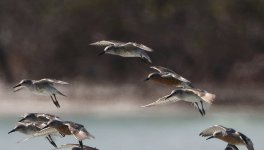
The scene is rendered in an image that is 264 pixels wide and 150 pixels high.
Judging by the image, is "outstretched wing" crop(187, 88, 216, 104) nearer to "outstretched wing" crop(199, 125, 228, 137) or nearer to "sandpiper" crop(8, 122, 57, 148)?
"outstretched wing" crop(199, 125, 228, 137)

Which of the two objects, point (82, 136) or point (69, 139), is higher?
point (69, 139)

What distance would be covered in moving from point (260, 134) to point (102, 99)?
8.44 metres

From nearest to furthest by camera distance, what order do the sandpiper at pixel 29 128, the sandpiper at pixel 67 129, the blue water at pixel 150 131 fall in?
the sandpiper at pixel 67 129 → the sandpiper at pixel 29 128 → the blue water at pixel 150 131

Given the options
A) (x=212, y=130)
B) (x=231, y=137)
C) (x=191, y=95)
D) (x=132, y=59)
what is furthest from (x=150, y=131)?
(x=231, y=137)

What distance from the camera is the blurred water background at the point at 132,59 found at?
2692cm

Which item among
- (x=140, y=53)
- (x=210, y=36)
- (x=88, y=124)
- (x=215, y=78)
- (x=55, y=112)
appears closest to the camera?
(x=140, y=53)

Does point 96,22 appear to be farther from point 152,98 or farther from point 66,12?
point 152,98

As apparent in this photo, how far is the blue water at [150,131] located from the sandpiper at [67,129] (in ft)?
24.4

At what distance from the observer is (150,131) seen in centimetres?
2270

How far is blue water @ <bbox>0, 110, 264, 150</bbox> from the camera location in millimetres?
19984

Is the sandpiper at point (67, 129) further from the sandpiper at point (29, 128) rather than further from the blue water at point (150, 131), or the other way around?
the blue water at point (150, 131)

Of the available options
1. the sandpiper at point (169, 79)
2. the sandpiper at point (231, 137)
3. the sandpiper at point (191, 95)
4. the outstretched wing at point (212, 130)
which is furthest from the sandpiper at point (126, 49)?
the sandpiper at point (231, 137)

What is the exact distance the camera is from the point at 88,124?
24391mm

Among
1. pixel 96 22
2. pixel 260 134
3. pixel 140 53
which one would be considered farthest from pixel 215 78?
pixel 140 53
